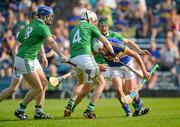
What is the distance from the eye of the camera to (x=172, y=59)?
25812mm

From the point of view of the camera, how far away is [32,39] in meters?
14.5

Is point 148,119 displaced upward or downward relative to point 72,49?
downward

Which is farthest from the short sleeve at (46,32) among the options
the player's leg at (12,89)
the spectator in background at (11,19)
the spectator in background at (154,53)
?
the spectator in background at (11,19)

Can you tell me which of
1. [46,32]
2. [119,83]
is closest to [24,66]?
[46,32]

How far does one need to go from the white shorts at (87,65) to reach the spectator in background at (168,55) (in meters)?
11.6

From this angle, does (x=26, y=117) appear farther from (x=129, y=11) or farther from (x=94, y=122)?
(x=129, y=11)

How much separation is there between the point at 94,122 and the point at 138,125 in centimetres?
102

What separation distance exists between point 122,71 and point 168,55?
33.1 ft

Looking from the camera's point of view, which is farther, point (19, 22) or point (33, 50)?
point (19, 22)

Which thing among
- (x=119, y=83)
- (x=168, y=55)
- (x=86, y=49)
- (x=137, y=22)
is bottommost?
(x=168, y=55)

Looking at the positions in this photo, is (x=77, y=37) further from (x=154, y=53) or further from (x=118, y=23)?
(x=118, y=23)

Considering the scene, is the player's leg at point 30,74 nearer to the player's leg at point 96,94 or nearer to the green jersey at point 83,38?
the green jersey at point 83,38

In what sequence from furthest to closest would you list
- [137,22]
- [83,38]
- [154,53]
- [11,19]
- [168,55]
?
[137,22] < [11,19] < [154,53] < [168,55] < [83,38]

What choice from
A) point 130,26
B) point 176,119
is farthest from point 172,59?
point 176,119
